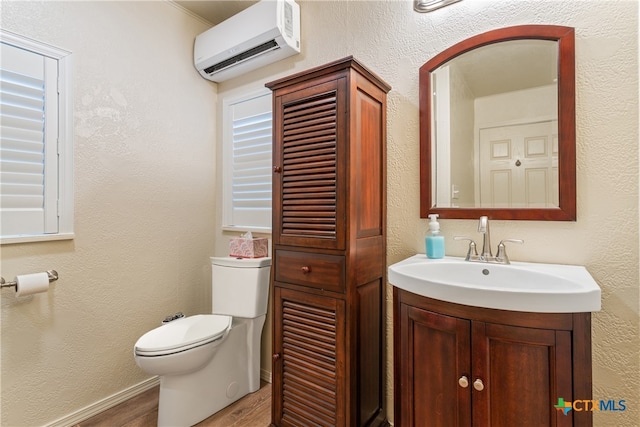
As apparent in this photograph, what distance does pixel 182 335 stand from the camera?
69.4 inches

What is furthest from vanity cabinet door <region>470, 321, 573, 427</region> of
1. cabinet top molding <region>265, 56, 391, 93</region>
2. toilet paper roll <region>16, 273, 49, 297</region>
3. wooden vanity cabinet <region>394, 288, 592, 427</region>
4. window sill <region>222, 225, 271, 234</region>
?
toilet paper roll <region>16, 273, 49, 297</region>

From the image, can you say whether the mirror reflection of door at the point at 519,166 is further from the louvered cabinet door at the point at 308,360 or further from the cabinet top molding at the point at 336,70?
the louvered cabinet door at the point at 308,360

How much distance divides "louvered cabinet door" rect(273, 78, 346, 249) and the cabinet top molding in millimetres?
54

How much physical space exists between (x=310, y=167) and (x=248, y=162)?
103 cm

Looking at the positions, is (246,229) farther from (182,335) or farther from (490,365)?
(490,365)

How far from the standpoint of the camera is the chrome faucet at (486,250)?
130cm

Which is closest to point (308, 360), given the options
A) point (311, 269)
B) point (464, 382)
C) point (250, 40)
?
point (311, 269)

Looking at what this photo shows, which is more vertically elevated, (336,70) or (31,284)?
(336,70)

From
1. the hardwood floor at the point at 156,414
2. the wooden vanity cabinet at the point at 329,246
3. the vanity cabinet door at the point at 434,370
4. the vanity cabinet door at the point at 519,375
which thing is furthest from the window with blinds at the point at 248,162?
the vanity cabinet door at the point at 519,375

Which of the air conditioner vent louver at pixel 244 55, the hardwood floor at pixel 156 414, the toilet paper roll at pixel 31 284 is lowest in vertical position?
the hardwood floor at pixel 156 414

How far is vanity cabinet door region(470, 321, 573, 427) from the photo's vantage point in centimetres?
91

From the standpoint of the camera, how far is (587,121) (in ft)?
4.06

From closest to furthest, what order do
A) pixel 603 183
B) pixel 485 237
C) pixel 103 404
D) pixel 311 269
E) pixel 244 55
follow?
pixel 603 183, pixel 485 237, pixel 311 269, pixel 103 404, pixel 244 55

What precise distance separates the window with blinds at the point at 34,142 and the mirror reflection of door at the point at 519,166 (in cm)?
226
